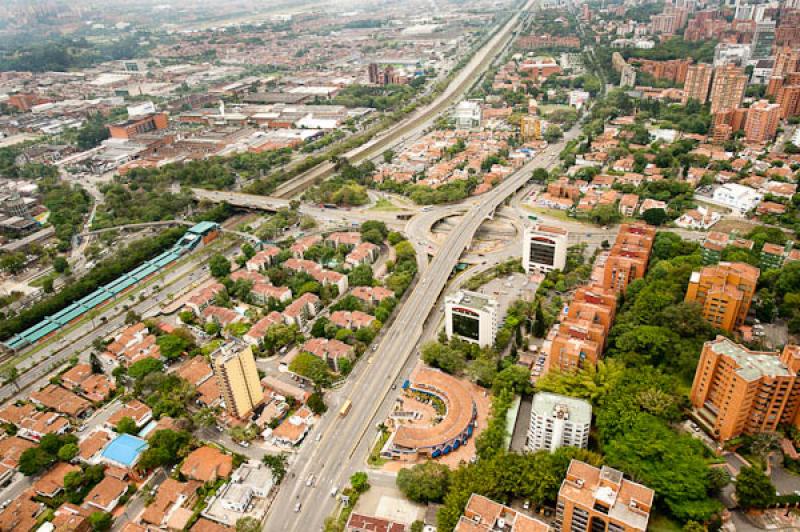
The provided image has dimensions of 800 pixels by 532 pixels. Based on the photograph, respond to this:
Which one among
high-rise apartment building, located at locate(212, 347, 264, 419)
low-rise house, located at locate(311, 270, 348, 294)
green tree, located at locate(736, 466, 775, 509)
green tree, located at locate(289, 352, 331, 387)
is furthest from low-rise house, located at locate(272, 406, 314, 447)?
green tree, located at locate(736, 466, 775, 509)

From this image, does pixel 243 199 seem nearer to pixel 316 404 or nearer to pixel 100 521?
pixel 316 404

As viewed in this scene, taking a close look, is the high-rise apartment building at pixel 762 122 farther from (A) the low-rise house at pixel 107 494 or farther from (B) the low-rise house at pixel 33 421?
(B) the low-rise house at pixel 33 421

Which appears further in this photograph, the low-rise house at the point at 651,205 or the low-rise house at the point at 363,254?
the low-rise house at the point at 651,205

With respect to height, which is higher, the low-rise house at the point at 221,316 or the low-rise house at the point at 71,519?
the low-rise house at the point at 221,316

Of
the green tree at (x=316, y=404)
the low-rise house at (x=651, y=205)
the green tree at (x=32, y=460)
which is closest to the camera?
the green tree at (x=32, y=460)

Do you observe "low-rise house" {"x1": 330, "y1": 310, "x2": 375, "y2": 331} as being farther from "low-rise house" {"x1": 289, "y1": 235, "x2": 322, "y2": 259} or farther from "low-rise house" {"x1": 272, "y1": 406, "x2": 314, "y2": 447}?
"low-rise house" {"x1": 289, "y1": 235, "x2": 322, "y2": 259}

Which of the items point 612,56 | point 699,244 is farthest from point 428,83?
point 699,244

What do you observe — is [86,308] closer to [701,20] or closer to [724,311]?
[724,311]

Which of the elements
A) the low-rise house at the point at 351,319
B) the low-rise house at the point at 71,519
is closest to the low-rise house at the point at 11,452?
the low-rise house at the point at 71,519
